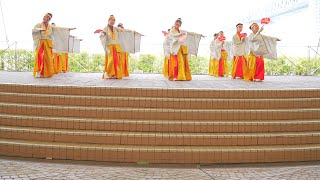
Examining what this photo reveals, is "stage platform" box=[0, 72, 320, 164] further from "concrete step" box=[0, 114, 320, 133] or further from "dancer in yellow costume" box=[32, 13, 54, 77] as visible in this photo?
"dancer in yellow costume" box=[32, 13, 54, 77]

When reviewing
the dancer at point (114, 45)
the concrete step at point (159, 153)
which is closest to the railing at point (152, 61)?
the dancer at point (114, 45)

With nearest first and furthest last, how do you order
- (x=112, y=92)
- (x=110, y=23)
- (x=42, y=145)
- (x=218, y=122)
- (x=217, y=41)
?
(x=42, y=145), (x=218, y=122), (x=112, y=92), (x=110, y=23), (x=217, y=41)

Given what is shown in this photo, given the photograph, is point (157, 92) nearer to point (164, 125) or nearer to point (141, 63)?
point (164, 125)

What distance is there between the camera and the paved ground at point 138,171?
13.7ft

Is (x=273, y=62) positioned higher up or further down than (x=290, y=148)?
higher up

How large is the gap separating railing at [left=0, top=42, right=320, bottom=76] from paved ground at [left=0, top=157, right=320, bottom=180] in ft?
39.5

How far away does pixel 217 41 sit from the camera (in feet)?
43.8

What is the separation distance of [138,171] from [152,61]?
12749 millimetres

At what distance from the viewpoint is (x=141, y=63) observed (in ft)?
55.7

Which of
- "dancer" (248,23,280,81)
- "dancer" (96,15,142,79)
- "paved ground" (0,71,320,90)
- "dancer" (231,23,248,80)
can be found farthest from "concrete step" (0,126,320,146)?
"dancer" (231,23,248,80)

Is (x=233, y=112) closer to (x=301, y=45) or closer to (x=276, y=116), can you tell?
Answer: (x=276, y=116)

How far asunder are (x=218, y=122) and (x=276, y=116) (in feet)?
3.53

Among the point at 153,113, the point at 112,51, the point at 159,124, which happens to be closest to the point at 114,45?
the point at 112,51

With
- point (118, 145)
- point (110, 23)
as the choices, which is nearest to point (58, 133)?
point (118, 145)
